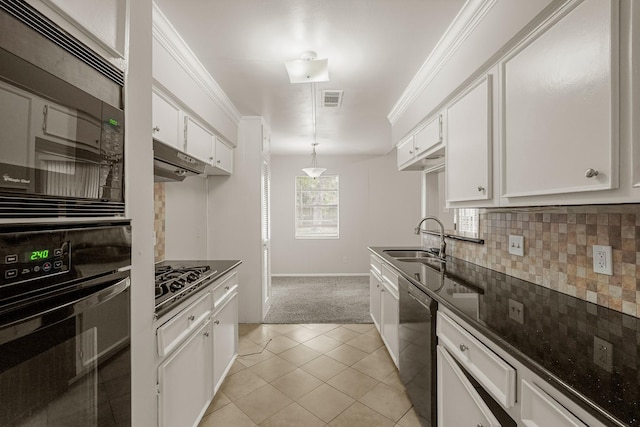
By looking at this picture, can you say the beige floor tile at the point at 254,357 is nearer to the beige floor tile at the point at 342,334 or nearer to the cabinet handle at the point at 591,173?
the beige floor tile at the point at 342,334

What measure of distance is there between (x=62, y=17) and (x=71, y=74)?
14 centimetres

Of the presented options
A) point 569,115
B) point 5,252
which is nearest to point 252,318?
point 5,252

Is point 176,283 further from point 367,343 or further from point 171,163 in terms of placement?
point 367,343

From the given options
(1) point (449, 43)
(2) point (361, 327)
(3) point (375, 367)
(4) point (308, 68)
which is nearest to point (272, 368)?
(3) point (375, 367)

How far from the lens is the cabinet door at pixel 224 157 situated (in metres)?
3.16

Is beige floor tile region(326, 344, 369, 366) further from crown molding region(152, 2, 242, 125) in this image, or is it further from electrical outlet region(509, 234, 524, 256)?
crown molding region(152, 2, 242, 125)

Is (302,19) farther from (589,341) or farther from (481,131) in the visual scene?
(589,341)

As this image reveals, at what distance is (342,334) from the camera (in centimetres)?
349

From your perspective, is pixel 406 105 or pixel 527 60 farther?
pixel 406 105

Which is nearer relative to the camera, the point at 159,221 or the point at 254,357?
the point at 159,221

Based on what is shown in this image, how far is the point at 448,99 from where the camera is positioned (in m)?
2.16

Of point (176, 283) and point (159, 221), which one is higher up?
point (159, 221)

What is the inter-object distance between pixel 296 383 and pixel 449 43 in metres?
2.83

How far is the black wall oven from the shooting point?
647 mm
